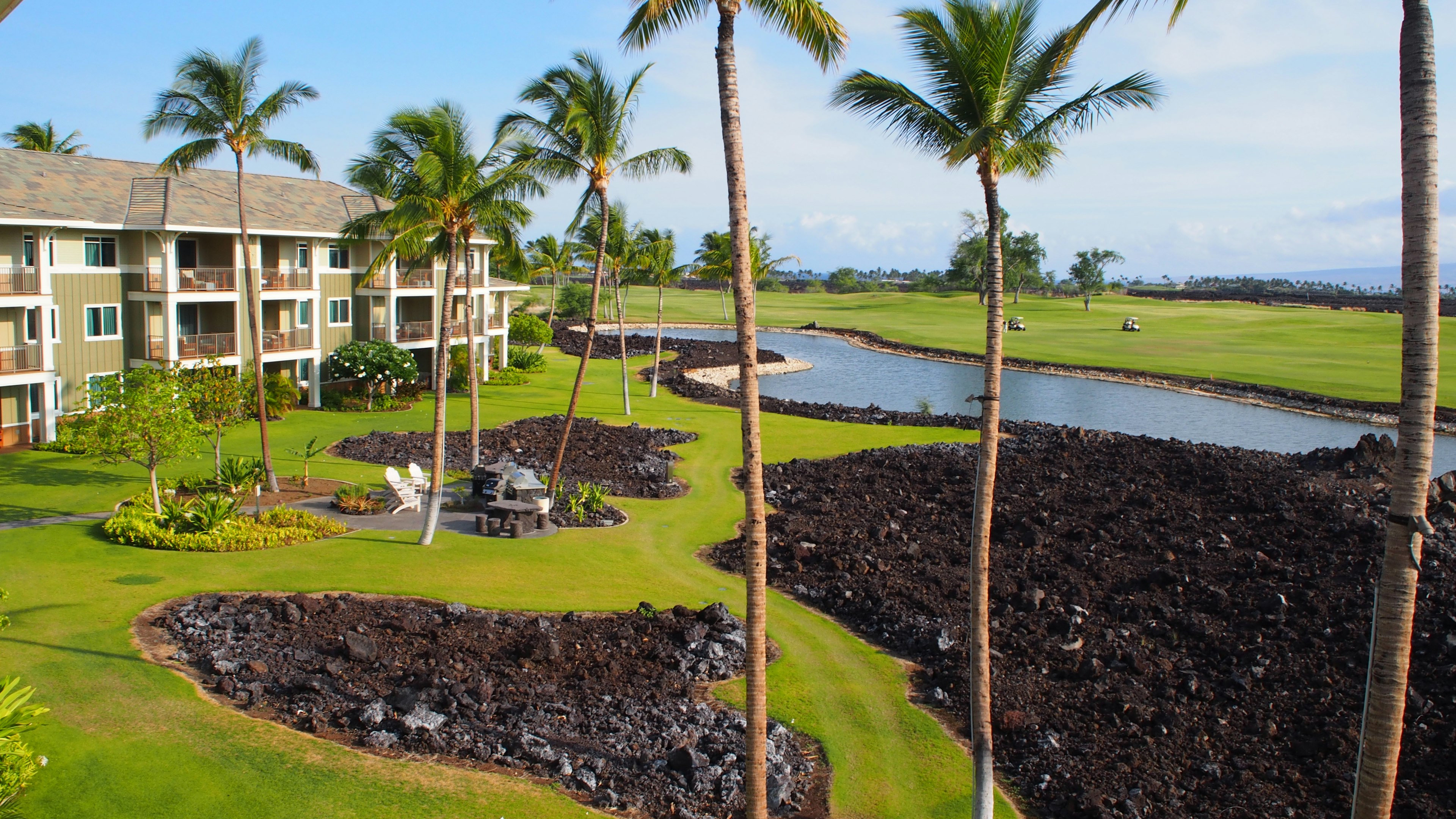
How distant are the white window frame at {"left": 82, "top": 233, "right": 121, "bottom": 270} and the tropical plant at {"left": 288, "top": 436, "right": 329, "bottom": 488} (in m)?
10.0

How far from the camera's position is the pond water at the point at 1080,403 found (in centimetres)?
4719

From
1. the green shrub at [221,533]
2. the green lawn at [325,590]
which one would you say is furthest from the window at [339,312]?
the green shrub at [221,533]

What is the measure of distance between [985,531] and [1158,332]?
326ft

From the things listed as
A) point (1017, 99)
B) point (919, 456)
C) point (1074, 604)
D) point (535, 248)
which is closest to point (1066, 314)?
point (535, 248)

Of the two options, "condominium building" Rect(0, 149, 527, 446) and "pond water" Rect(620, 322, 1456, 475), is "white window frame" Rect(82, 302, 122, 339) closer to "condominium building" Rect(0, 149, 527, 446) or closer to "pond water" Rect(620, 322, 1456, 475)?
"condominium building" Rect(0, 149, 527, 446)

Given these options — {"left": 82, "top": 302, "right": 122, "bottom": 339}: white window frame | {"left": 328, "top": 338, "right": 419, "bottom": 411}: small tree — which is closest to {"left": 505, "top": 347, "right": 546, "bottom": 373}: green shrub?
{"left": 328, "top": 338, "right": 419, "bottom": 411}: small tree

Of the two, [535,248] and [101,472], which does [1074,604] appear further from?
[535,248]

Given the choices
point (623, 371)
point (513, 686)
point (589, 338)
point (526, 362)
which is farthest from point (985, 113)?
point (526, 362)

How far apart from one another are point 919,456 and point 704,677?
18624mm

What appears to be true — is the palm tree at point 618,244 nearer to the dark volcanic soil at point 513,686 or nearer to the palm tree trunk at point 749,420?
the dark volcanic soil at point 513,686

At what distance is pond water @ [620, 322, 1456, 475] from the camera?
47.2 metres

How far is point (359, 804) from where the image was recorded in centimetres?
1213

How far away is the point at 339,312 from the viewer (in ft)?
152

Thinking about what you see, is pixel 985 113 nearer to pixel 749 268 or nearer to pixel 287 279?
pixel 749 268
